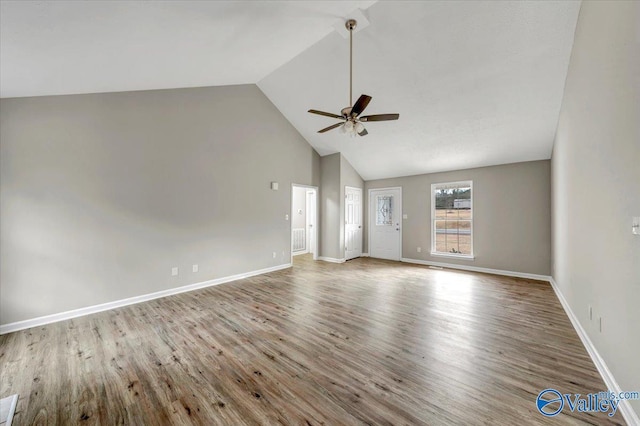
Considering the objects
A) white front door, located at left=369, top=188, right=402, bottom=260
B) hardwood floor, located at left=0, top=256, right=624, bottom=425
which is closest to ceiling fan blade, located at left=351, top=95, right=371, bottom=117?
hardwood floor, located at left=0, top=256, right=624, bottom=425

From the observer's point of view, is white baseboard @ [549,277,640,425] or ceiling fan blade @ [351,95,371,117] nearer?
white baseboard @ [549,277,640,425]

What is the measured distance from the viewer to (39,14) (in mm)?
1741

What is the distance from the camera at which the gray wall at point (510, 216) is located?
4.96m

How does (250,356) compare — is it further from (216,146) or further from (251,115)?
(251,115)

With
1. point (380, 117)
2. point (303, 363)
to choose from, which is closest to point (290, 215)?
point (380, 117)

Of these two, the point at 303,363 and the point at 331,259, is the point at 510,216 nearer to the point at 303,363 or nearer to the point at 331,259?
the point at 331,259

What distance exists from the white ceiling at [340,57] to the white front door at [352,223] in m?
2.22

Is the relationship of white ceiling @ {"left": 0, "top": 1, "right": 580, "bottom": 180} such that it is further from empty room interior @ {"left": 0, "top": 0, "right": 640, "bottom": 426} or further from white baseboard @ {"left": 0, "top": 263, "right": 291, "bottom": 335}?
white baseboard @ {"left": 0, "top": 263, "right": 291, "bottom": 335}

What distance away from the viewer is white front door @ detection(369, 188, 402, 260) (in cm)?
690

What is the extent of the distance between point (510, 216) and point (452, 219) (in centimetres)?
115

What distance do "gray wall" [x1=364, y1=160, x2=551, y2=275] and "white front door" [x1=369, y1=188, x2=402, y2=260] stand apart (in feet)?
2.74

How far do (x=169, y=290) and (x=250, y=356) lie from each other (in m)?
2.51

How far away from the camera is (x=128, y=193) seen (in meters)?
3.64

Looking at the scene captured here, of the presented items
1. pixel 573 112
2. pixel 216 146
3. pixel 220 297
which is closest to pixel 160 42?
pixel 216 146
